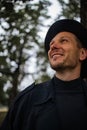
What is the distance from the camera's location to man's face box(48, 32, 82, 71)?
3.47 m

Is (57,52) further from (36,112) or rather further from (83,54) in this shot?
(36,112)

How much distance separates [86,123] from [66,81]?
47 centimetres

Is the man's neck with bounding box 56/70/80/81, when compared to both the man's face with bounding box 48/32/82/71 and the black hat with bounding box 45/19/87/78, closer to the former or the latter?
the man's face with bounding box 48/32/82/71

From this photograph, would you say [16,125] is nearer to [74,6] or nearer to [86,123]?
[86,123]

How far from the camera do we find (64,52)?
3529mm

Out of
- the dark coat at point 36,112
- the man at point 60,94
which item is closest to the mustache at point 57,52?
the man at point 60,94

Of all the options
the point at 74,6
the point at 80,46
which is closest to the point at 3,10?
the point at 74,6

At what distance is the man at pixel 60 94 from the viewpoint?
3.26 meters

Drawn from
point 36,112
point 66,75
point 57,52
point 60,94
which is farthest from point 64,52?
point 36,112

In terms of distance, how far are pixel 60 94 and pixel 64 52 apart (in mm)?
423

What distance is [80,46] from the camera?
371 cm

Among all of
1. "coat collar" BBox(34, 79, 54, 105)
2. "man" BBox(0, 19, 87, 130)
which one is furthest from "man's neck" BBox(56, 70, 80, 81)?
"coat collar" BBox(34, 79, 54, 105)

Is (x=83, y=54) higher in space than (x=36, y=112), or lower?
higher

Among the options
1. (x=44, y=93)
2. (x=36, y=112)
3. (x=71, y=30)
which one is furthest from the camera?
(x=71, y=30)
